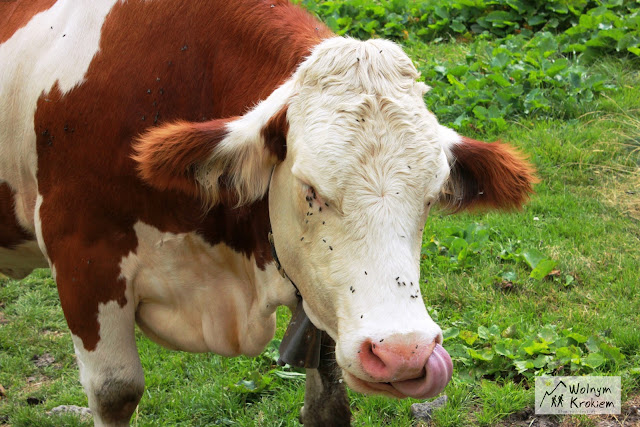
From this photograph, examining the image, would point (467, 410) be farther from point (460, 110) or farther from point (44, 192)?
point (460, 110)

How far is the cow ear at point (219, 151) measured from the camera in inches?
106

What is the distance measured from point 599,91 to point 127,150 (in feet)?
15.8

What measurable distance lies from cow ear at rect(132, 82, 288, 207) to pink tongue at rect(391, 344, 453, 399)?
0.86 m

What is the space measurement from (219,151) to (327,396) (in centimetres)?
158

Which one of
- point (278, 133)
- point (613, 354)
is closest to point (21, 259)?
point (278, 133)

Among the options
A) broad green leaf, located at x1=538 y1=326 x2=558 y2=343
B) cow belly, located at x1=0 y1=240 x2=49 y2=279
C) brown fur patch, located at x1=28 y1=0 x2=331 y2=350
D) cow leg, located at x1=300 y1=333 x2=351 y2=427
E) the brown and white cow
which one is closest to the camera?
the brown and white cow

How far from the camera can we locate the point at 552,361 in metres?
4.05

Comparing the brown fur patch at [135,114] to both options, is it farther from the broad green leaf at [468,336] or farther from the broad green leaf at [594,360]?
the broad green leaf at [594,360]

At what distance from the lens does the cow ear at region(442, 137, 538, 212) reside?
2902mm

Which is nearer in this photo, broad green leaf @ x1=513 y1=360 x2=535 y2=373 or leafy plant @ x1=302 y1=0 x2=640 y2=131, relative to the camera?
broad green leaf @ x1=513 y1=360 x2=535 y2=373

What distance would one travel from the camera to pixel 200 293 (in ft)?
11.1

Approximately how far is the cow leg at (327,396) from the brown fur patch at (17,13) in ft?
6.58

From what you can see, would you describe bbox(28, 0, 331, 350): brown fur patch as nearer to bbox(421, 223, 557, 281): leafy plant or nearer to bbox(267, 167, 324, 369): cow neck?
bbox(267, 167, 324, 369): cow neck

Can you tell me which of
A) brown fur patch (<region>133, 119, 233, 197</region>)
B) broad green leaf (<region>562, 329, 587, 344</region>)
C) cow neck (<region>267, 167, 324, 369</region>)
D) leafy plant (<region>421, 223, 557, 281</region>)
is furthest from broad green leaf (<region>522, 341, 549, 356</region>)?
brown fur patch (<region>133, 119, 233, 197</region>)
